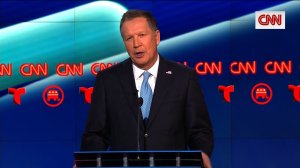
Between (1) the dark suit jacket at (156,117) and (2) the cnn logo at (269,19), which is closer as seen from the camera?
(1) the dark suit jacket at (156,117)

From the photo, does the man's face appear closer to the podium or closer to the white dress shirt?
the white dress shirt

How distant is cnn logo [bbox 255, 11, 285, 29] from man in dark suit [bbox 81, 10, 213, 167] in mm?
2833

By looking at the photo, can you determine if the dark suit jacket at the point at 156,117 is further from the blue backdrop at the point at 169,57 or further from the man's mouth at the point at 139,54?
the blue backdrop at the point at 169,57

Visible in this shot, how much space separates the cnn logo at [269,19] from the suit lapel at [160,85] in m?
2.84

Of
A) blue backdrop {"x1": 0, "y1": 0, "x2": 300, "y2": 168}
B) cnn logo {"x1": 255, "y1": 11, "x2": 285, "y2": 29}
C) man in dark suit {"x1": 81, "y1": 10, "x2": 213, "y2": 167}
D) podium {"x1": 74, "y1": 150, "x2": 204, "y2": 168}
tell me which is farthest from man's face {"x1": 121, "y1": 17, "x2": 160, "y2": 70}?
cnn logo {"x1": 255, "y1": 11, "x2": 285, "y2": 29}

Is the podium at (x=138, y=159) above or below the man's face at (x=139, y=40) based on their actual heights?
below

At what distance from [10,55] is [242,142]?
6.92 feet

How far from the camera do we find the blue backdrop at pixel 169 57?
19.3 ft

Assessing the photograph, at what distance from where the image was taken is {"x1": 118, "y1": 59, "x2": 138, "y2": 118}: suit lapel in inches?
121

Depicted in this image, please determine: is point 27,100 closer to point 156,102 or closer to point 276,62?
point 276,62

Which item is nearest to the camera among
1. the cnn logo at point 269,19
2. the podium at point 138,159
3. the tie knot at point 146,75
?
the podium at point 138,159

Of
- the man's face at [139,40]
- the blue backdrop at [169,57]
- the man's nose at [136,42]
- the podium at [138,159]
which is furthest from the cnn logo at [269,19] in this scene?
the podium at [138,159]

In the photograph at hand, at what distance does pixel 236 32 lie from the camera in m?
5.90

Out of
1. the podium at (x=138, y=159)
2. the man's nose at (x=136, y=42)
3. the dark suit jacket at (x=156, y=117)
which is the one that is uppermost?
the man's nose at (x=136, y=42)
